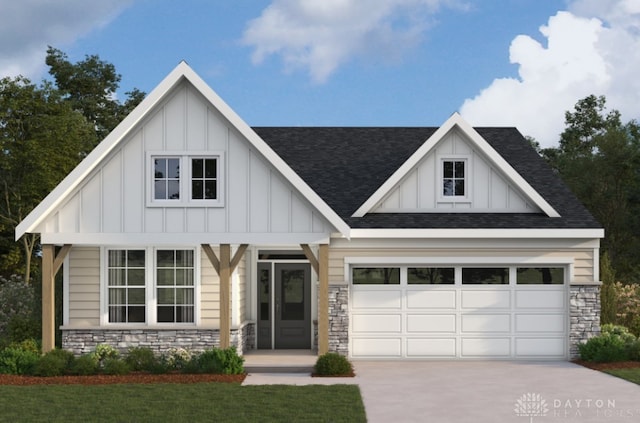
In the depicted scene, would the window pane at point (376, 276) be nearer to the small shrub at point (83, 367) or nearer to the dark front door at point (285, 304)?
the dark front door at point (285, 304)

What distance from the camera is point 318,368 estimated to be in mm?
16406

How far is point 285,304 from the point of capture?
2042 centimetres

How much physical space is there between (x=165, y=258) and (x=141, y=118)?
3.48 meters

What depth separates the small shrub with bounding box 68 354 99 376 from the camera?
16.5 metres

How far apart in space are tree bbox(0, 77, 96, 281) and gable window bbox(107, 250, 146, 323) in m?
20.3

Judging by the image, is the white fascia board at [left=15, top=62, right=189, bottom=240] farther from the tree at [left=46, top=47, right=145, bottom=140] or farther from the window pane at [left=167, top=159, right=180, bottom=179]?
the tree at [left=46, top=47, right=145, bottom=140]

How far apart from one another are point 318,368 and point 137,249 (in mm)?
5401

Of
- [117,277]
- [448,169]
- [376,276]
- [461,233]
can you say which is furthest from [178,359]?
[448,169]

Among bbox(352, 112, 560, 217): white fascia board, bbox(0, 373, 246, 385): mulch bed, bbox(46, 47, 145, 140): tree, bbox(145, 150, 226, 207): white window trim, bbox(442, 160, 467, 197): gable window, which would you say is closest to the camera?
bbox(0, 373, 246, 385): mulch bed

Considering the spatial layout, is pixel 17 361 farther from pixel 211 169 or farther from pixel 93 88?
pixel 93 88

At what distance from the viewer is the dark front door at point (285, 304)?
66.8 ft

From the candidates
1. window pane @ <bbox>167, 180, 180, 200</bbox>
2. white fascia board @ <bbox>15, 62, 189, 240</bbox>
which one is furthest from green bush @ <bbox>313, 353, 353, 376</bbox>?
white fascia board @ <bbox>15, 62, 189, 240</bbox>

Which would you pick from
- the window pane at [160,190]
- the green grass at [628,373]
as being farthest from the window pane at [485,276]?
the window pane at [160,190]

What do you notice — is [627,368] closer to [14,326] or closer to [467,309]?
[467,309]
